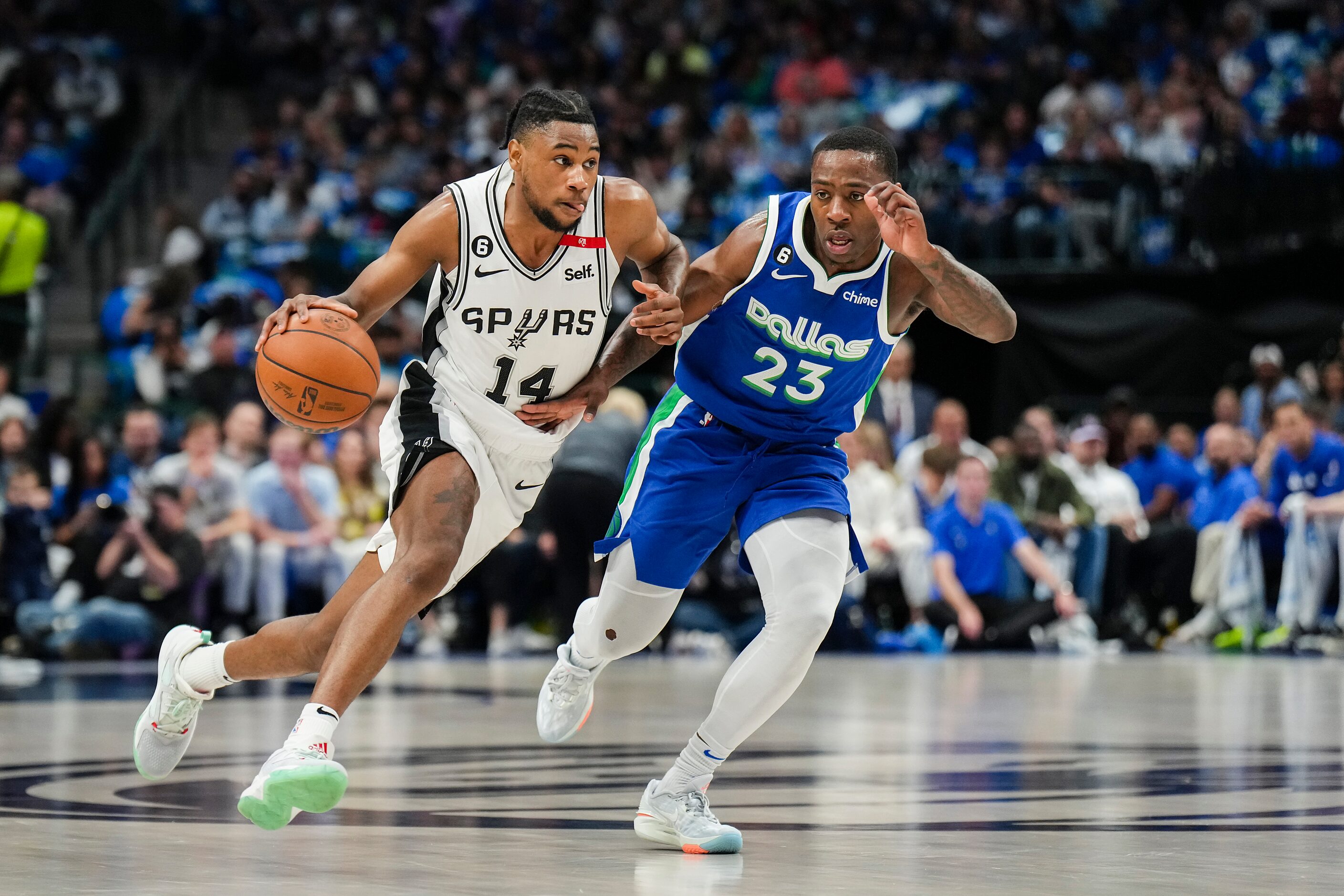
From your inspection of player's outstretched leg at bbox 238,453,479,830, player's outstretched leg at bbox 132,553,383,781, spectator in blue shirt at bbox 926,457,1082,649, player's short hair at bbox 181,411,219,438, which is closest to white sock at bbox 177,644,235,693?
player's outstretched leg at bbox 132,553,383,781

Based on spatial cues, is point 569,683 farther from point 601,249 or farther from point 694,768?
point 601,249

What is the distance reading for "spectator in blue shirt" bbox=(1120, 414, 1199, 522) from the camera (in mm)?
14086

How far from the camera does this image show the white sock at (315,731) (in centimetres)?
402

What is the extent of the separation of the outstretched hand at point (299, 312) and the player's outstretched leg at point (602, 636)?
3.27 feet

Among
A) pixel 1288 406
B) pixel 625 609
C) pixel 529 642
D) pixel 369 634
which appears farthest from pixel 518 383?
pixel 1288 406

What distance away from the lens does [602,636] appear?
200 inches

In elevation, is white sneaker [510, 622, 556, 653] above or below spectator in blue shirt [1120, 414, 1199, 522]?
below

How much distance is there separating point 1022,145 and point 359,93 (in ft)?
23.4

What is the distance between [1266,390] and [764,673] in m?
10.4

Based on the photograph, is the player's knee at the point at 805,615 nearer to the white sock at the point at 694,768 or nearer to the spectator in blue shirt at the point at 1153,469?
the white sock at the point at 694,768

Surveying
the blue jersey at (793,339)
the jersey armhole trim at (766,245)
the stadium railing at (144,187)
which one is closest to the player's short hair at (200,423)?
the stadium railing at (144,187)

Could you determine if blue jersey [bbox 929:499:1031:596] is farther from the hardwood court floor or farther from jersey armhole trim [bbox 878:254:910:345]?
jersey armhole trim [bbox 878:254:910:345]

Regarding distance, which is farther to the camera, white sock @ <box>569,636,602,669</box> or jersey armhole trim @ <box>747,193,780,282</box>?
white sock @ <box>569,636,602,669</box>

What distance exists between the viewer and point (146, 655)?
1134cm
